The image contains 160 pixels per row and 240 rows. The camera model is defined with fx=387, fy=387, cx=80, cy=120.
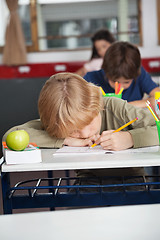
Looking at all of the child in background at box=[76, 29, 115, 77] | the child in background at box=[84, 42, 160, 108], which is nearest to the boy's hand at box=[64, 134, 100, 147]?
the child in background at box=[84, 42, 160, 108]

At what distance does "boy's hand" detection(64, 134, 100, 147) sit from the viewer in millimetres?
1488

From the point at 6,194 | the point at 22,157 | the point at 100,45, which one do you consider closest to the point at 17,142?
the point at 22,157

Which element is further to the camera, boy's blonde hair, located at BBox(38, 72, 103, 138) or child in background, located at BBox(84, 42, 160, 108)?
child in background, located at BBox(84, 42, 160, 108)

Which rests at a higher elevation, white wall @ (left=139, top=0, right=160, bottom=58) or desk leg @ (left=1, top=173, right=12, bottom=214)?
white wall @ (left=139, top=0, right=160, bottom=58)

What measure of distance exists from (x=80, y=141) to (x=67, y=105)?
0.16 meters

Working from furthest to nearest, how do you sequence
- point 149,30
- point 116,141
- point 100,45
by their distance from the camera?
point 149,30 < point 100,45 < point 116,141

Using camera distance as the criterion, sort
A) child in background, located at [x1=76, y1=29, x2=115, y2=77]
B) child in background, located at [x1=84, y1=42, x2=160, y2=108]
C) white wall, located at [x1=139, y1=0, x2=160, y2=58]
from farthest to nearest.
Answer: white wall, located at [x1=139, y1=0, x2=160, y2=58] < child in background, located at [x1=76, y1=29, x2=115, y2=77] < child in background, located at [x1=84, y1=42, x2=160, y2=108]

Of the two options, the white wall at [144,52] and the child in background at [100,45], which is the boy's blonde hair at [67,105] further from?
the white wall at [144,52]

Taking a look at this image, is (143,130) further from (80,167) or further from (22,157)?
(22,157)

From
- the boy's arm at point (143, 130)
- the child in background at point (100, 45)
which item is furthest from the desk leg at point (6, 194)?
the child in background at point (100, 45)

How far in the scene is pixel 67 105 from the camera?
1438mm

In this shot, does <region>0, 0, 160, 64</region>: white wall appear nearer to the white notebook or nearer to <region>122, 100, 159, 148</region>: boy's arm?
<region>122, 100, 159, 148</region>: boy's arm

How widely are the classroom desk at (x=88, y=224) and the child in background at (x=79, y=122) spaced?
72 cm

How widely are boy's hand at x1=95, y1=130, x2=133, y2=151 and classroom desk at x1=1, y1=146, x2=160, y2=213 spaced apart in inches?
2.1
